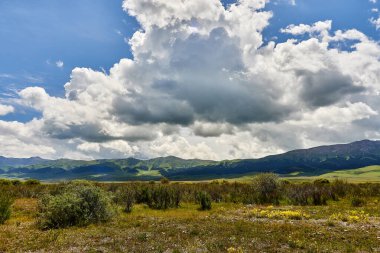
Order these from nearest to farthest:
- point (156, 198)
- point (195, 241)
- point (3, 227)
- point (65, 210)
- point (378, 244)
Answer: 1. point (378, 244)
2. point (195, 241)
3. point (3, 227)
4. point (65, 210)
5. point (156, 198)

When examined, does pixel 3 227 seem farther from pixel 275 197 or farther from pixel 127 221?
pixel 275 197

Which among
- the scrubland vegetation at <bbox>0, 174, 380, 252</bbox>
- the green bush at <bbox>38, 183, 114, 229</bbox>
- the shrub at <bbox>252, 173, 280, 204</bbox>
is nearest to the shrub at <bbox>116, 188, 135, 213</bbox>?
the scrubland vegetation at <bbox>0, 174, 380, 252</bbox>

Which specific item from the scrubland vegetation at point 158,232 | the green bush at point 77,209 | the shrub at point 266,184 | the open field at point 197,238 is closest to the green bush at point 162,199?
the scrubland vegetation at point 158,232

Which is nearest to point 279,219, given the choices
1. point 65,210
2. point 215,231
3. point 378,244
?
point 215,231

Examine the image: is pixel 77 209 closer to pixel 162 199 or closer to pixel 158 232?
pixel 158 232

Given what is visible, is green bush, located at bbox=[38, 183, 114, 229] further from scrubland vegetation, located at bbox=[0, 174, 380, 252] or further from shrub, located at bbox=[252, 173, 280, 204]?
shrub, located at bbox=[252, 173, 280, 204]

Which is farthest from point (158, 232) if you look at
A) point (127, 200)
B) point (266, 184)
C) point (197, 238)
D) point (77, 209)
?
point (266, 184)

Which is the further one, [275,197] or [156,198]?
[275,197]

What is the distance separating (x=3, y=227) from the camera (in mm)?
28266

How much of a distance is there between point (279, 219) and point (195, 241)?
1495cm

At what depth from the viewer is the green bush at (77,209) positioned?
97.8 ft

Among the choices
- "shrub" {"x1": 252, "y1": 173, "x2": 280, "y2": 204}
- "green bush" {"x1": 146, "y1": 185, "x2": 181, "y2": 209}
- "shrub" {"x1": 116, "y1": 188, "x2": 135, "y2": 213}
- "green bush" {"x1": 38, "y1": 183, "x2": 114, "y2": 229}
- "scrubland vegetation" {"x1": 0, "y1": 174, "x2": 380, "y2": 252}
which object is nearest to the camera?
"scrubland vegetation" {"x1": 0, "y1": 174, "x2": 380, "y2": 252}

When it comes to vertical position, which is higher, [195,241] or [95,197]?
[95,197]

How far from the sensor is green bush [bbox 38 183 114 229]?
29.8 meters
